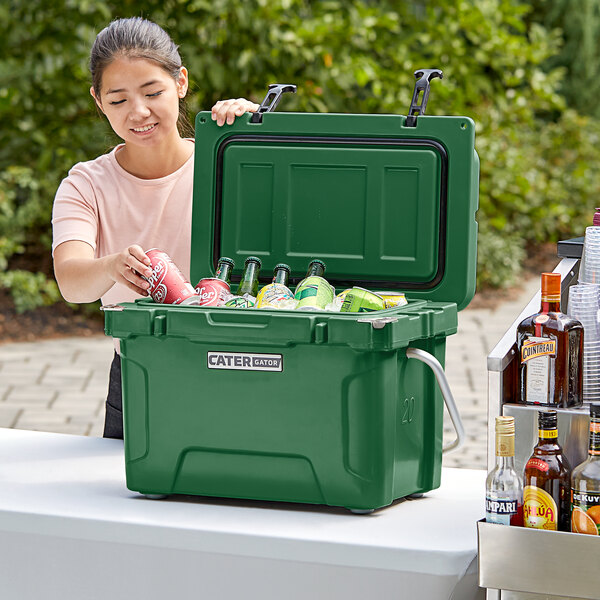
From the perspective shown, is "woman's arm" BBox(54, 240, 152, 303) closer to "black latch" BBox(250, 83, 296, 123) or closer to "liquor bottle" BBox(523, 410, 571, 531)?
"black latch" BBox(250, 83, 296, 123)

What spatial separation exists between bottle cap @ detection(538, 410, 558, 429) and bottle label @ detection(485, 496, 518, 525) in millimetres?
121

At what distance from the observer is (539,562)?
1.50 metres

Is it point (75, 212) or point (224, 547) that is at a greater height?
point (75, 212)

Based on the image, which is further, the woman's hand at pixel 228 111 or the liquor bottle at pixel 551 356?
the woman's hand at pixel 228 111

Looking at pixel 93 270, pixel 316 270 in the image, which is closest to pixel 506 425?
pixel 316 270

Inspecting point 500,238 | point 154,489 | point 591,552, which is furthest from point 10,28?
point 591,552

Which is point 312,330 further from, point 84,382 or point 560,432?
point 84,382

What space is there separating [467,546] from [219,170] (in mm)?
897

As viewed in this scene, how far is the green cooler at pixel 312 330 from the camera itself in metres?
1.68

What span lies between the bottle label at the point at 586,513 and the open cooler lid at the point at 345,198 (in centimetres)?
54

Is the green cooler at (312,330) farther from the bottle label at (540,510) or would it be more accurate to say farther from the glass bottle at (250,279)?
the bottle label at (540,510)

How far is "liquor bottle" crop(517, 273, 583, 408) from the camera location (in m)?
1.57

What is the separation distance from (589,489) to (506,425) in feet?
0.48

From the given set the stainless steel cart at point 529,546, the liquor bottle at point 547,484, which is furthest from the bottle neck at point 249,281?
the liquor bottle at point 547,484
